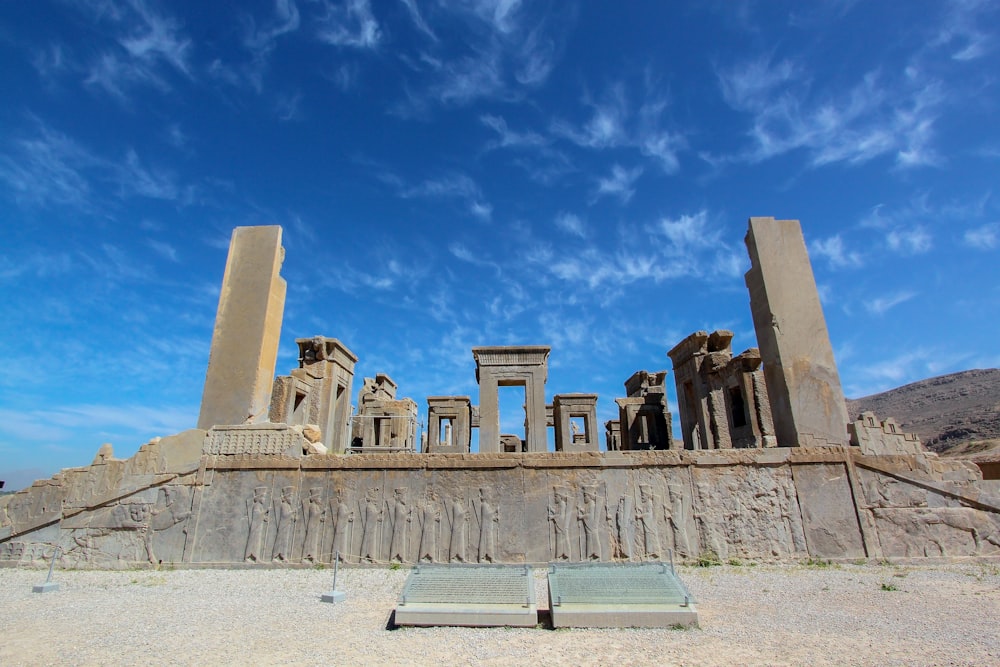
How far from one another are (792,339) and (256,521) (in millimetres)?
10894

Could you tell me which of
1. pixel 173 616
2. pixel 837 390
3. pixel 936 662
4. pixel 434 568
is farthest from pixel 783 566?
pixel 173 616

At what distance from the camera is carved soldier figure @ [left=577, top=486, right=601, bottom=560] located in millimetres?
8789

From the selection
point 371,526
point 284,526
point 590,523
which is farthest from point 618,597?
point 284,526

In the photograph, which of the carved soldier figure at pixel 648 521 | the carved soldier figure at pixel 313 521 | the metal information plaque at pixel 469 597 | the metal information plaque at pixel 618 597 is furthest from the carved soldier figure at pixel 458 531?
the metal information plaque at pixel 618 597

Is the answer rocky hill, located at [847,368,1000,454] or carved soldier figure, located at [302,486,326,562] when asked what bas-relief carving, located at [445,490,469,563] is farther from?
rocky hill, located at [847,368,1000,454]

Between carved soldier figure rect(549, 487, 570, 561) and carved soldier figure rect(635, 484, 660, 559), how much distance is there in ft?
4.08

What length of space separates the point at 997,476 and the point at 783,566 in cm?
1195

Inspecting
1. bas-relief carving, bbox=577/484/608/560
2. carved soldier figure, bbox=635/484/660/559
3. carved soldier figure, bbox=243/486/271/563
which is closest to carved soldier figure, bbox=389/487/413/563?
carved soldier figure, bbox=243/486/271/563

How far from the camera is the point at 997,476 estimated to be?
15125mm

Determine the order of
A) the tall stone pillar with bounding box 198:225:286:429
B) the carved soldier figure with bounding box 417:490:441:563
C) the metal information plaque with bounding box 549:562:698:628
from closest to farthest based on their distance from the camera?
the metal information plaque with bounding box 549:562:698:628, the carved soldier figure with bounding box 417:490:441:563, the tall stone pillar with bounding box 198:225:286:429

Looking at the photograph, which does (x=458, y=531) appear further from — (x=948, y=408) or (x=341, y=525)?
(x=948, y=408)

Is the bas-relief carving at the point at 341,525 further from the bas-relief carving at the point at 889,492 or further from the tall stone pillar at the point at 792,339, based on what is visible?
the bas-relief carving at the point at 889,492

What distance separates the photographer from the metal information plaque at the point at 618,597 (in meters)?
5.08

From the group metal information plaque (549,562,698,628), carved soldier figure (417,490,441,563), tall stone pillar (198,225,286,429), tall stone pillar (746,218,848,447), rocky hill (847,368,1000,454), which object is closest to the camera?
metal information plaque (549,562,698,628)
